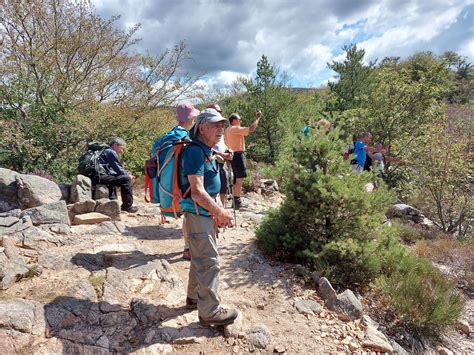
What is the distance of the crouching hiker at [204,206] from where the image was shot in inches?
92.3

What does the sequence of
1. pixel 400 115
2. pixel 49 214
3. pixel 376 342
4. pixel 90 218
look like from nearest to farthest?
pixel 376 342, pixel 49 214, pixel 90 218, pixel 400 115

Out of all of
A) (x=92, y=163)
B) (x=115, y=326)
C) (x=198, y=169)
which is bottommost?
(x=115, y=326)

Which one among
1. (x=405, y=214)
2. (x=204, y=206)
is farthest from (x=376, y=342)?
(x=405, y=214)

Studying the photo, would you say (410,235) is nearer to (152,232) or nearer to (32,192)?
(152,232)

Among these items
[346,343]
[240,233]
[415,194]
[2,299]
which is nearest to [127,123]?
[240,233]

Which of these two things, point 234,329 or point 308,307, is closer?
point 234,329

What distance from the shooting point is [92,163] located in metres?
5.75

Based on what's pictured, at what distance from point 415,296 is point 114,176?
5.05 m

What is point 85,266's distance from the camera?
3.56 meters

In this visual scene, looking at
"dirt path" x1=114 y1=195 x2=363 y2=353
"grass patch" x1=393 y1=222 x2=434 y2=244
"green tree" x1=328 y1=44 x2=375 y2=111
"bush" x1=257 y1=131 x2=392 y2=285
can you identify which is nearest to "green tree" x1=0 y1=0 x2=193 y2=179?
"dirt path" x1=114 y1=195 x2=363 y2=353

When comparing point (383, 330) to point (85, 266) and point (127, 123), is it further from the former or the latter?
point (127, 123)

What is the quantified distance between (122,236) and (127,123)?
467cm

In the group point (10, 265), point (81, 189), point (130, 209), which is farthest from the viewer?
point (130, 209)

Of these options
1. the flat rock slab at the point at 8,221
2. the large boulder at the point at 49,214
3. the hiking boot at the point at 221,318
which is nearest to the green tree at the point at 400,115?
the large boulder at the point at 49,214
